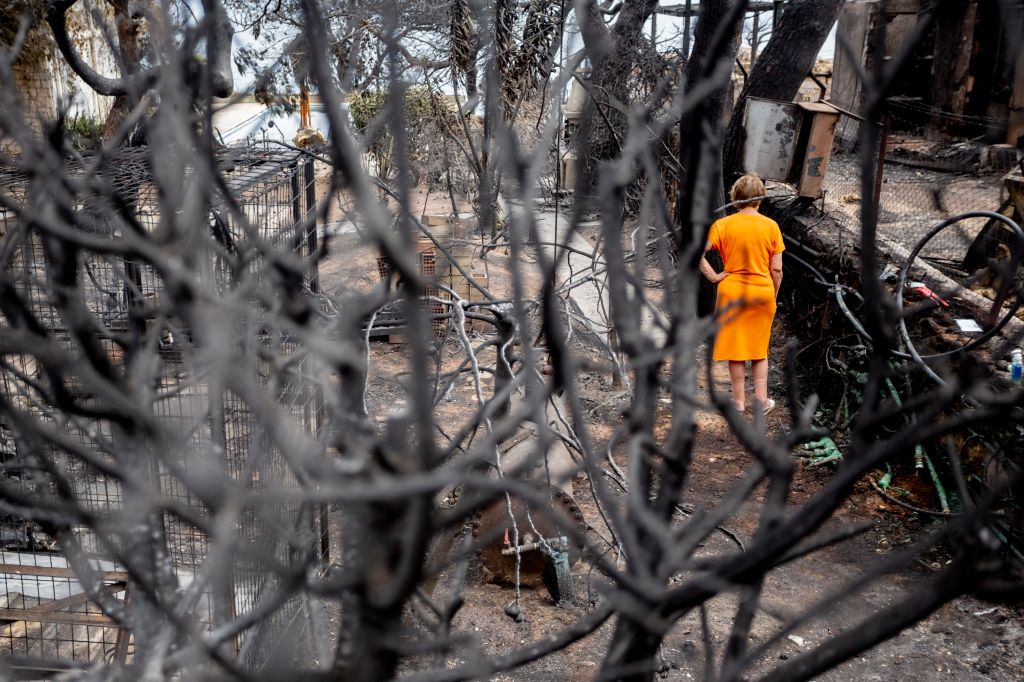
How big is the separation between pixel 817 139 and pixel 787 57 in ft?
4.37

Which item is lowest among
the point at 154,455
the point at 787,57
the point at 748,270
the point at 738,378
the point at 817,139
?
the point at 738,378

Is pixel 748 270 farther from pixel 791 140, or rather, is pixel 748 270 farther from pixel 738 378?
pixel 791 140

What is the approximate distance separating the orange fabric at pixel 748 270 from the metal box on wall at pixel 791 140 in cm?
223

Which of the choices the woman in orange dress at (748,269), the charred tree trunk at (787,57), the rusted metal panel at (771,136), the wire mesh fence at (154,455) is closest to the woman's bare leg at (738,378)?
the woman in orange dress at (748,269)

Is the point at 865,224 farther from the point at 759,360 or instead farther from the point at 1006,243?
the point at 1006,243

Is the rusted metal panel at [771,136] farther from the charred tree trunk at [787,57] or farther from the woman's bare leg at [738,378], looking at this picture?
the woman's bare leg at [738,378]

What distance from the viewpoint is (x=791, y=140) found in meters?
8.08

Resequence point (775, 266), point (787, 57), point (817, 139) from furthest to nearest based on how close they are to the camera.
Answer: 1. point (787, 57)
2. point (817, 139)
3. point (775, 266)

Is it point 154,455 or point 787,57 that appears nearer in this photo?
point 154,455

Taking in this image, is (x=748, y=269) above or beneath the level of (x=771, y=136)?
beneath

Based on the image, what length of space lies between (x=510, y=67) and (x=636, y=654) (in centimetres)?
761

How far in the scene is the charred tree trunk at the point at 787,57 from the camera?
27.8ft

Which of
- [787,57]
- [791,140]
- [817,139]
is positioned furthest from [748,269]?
[787,57]

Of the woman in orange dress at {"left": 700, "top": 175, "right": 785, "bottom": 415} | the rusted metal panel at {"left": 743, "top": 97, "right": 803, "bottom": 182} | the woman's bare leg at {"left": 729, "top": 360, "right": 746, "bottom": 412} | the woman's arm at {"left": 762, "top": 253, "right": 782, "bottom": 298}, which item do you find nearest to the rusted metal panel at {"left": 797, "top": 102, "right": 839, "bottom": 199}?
the rusted metal panel at {"left": 743, "top": 97, "right": 803, "bottom": 182}
